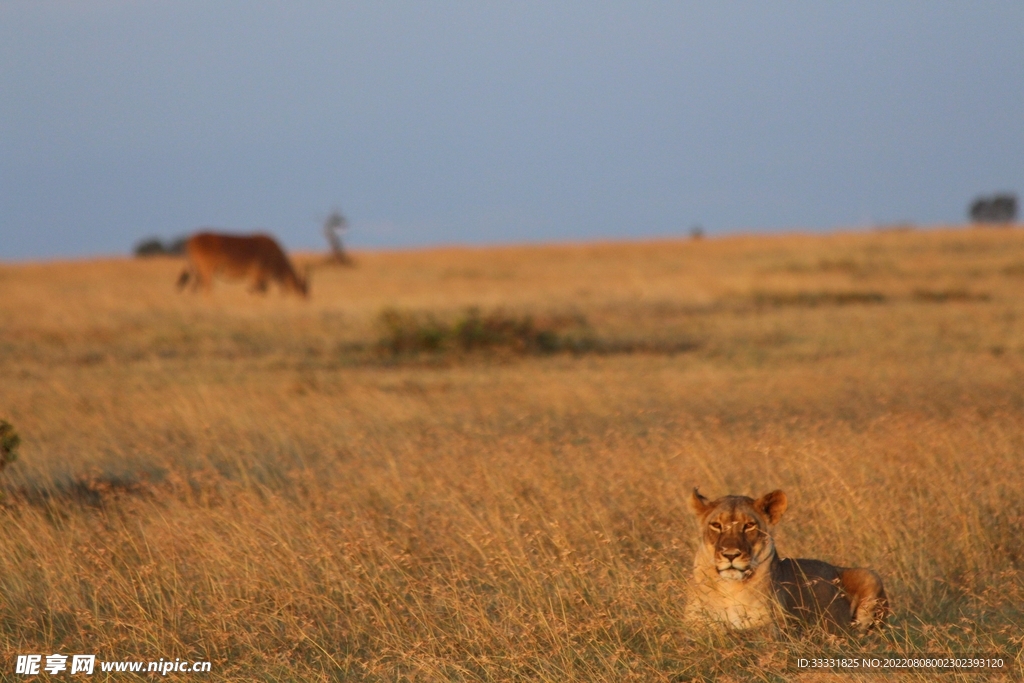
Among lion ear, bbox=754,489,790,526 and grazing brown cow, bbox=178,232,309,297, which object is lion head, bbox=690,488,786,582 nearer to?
lion ear, bbox=754,489,790,526

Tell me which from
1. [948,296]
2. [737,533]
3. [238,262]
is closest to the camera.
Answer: [737,533]

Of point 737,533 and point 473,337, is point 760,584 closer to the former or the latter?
point 737,533

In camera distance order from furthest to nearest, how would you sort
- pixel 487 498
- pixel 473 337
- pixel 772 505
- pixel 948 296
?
Answer: pixel 948 296 < pixel 473 337 < pixel 487 498 < pixel 772 505

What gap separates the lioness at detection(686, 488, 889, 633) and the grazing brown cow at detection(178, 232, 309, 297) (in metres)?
23.3

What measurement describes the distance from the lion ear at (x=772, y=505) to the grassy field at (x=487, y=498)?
0.43 meters

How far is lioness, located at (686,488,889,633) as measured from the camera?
13.2 ft

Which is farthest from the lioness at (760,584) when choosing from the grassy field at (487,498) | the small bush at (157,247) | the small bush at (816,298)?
the small bush at (157,247)

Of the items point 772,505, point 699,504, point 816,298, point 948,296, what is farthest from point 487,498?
point 948,296

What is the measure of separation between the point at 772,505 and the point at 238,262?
967 inches

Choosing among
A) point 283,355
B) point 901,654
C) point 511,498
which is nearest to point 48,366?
point 283,355

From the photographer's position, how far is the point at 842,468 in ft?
21.1

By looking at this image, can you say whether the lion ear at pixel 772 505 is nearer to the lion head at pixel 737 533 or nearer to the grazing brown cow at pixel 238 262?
the lion head at pixel 737 533

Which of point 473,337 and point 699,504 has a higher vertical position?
point 699,504

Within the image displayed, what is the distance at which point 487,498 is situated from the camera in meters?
6.18
